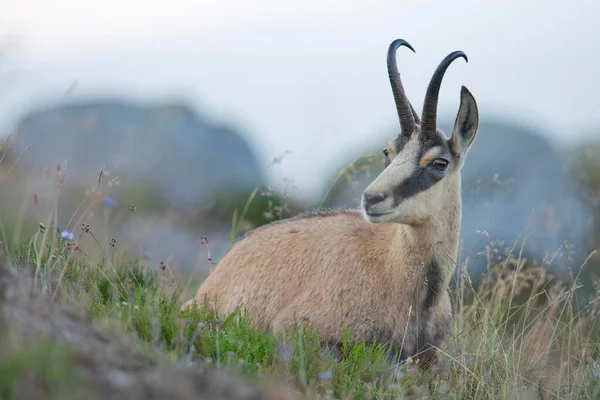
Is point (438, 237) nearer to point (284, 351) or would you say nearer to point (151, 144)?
point (284, 351)

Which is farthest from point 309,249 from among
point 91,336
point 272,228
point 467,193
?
point 467,193

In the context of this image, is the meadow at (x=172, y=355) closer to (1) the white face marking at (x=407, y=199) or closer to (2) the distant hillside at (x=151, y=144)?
(1) the white face marking at (x=407, y=199)

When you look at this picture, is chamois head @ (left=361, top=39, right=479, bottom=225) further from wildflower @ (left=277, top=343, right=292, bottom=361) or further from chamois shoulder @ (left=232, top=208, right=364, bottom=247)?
wildflower @ (left=277, top=343, right=292, bottom=361)

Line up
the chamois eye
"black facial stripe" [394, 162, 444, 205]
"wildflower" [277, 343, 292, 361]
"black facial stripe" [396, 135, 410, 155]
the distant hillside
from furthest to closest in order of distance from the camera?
1. the distant hillside
2. "black facial stripe" [396, 135, 410, 155]
3. the chamois eye
4. "black facial stripe" [394, 162, 444, 205]
5. "wildflower" [277, 343, 292, 361]

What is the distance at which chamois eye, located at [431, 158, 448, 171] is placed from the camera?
600 cm

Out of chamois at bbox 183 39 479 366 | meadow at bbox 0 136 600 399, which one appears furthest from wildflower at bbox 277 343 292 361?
chamois at bbox 183 39 479 366

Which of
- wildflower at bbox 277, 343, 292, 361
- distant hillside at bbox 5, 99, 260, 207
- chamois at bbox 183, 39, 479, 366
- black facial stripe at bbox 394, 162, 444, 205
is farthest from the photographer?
distant hillside at bbox 5, 99, 260, 207

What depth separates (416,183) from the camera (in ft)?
19.3

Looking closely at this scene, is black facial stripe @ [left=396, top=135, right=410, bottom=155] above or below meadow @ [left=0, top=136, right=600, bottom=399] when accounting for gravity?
above

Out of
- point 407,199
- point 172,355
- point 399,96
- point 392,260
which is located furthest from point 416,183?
point 172,355

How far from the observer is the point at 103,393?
2629 millimetres

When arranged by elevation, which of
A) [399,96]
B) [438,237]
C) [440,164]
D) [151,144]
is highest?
[399,96]

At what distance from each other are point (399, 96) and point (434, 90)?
0.36 meters

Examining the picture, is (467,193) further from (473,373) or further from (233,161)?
(233,161)
